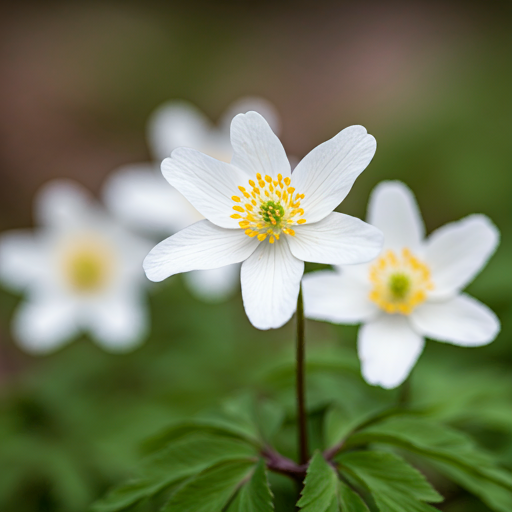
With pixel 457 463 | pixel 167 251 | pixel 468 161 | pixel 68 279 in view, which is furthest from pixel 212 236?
pixel 468 161

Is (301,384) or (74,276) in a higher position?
(301,384)

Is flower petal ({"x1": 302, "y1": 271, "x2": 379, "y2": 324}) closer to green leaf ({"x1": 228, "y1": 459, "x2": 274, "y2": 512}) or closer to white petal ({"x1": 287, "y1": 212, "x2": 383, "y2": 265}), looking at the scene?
white petal ({"x1": 287, "y1": 212, "x2": 383, "y2": 265})

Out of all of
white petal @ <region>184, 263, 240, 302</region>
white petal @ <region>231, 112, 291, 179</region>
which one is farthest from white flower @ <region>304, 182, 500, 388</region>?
white petal @ <region>184, 263, 240, 302</region>

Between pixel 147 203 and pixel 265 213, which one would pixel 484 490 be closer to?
pixel 265 213

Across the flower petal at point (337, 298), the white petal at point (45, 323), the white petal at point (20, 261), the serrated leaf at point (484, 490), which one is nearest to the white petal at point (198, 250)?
the flower petal at point (337, 298)

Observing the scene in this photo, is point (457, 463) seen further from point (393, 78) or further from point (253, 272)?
point (393, 78)

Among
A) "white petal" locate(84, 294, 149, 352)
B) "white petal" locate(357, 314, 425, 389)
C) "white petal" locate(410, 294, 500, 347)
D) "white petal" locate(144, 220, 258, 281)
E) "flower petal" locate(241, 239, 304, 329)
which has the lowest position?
"white petal" locate(84, 294, 149, 352)

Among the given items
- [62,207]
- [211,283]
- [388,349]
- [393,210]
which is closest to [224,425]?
[388,349]

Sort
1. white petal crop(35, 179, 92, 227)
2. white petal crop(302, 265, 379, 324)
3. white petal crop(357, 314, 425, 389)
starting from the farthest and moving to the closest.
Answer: white petal crop(35, 179, 92, 227)
white petal crop(302, 265, 379, 324)
white petal crop(357, 314, 425, 389)
